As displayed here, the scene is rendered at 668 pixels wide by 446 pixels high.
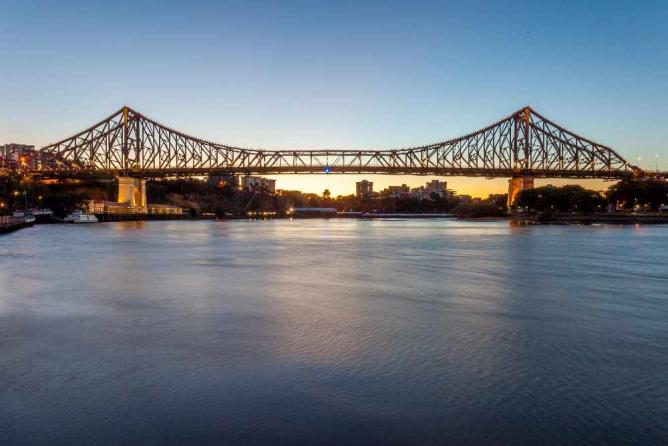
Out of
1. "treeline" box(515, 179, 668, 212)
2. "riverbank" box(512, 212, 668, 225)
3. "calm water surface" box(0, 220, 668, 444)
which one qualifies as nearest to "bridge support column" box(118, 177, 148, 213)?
"riverbank" box(512, 212, 668, 225)

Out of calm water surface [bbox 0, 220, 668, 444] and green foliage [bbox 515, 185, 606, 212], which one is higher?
green foliage [bbox 515, 185, 606, 212]

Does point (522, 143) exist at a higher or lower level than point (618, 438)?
higher

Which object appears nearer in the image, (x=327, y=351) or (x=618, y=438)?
(x=618, y=438)

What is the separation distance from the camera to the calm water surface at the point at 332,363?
5789 millimetres

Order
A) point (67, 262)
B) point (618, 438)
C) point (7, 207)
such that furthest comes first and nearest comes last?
point (7, 207), point (67, 262), point (618, 438)

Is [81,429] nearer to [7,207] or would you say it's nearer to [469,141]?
[7,207]

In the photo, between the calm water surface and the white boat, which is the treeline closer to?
the white boat

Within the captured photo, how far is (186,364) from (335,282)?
11681mm

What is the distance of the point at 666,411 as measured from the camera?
6.21 m

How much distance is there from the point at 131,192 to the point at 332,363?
10761 cm

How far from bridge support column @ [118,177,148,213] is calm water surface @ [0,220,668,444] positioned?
9215cm

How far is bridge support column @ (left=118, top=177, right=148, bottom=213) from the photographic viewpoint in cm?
10500

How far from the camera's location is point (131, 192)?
108 meters

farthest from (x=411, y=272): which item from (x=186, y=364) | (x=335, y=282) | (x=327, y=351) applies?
(x=186, y=364)
